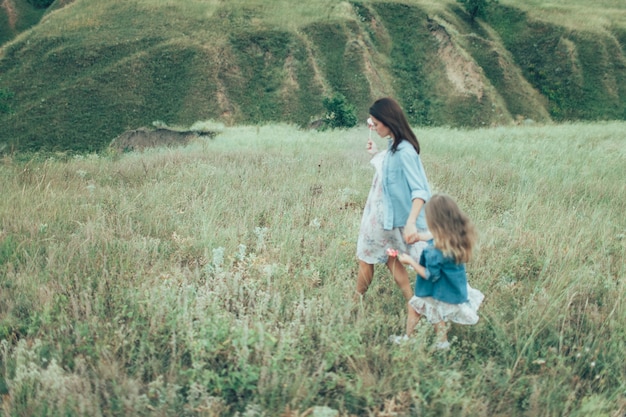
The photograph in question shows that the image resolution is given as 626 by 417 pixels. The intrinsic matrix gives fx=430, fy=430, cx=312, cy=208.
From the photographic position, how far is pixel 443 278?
11.1 ft

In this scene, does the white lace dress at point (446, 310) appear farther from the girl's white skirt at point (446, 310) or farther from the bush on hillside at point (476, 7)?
the bush on hillside at point (476, 7)

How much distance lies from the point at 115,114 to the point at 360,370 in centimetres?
4134

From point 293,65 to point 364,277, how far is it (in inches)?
1742

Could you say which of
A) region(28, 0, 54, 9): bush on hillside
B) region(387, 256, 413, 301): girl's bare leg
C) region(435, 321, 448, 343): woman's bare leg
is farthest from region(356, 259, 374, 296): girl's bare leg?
region(28, 0, 54, 9): bush on hillside

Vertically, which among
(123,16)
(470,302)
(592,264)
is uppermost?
(123,16)

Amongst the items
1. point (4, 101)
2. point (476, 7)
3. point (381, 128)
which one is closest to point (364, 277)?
point (381, 128)

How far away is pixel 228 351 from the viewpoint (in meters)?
3.19

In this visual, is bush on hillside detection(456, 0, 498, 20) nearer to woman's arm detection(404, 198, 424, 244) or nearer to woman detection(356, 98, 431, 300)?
woman detection(356, 98, 431, 300)

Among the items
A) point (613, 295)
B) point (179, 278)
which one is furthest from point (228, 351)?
point (613, 295)

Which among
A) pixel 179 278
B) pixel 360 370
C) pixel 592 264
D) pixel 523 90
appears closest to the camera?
pixel 360 370

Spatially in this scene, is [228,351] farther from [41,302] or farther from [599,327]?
[599,327]

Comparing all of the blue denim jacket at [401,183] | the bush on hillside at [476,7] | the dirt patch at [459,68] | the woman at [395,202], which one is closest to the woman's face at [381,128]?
the woman at [395,202]

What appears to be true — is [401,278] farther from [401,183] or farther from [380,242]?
[401,183]

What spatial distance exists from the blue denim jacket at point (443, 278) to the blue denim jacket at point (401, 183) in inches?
23.8
